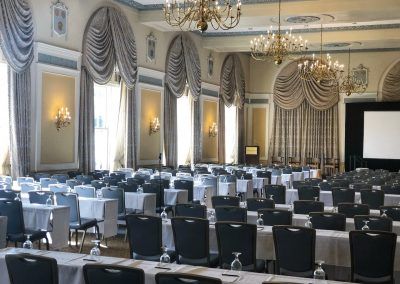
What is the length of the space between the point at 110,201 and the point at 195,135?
1307 centimetres

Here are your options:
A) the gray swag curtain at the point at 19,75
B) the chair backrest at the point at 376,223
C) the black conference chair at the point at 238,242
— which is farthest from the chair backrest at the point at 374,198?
the gray swag curtain at the point at 19,75

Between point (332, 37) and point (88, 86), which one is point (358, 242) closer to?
point (88, 86)

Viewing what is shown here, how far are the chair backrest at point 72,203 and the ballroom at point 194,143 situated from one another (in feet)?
0.09

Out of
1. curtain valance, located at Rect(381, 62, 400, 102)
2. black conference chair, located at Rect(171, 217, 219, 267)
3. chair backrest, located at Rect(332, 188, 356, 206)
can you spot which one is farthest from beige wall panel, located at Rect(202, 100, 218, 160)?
black conference chair, located at Rect(171, 217, 219, 267)

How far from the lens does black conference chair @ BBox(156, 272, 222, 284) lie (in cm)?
343

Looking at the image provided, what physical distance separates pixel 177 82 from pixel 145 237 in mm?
14350

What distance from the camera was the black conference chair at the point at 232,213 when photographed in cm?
693

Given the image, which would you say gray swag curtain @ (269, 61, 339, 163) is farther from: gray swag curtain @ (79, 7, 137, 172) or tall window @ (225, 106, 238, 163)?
gray swag curtain @ (79, 7, 137, 172)

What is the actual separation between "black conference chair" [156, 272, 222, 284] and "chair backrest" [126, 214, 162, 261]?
2.30 metres

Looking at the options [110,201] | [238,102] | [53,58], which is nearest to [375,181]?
[110,201]

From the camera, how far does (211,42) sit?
2216 cm

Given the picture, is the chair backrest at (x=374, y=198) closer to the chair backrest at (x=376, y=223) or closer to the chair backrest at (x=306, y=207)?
the chair backrest at (x=306, y=207)

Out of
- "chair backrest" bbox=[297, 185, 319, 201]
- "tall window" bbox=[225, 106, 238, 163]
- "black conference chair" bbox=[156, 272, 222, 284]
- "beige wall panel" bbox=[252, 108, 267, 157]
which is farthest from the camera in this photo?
"beige wall panel" bbox=[252, 108, 267, 157]

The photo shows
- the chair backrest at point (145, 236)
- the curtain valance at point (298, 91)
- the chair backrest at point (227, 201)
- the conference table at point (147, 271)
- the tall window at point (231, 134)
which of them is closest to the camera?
the conference table at point (147, 271)
